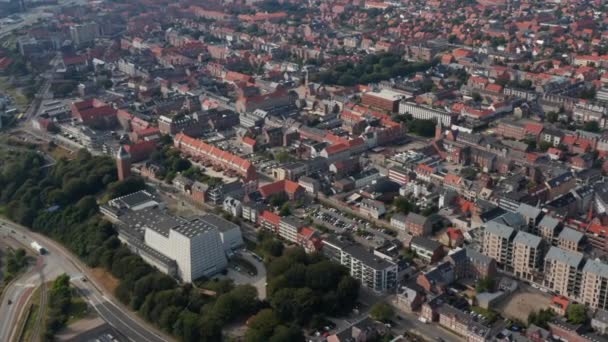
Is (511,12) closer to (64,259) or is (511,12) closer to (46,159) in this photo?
(46,159)

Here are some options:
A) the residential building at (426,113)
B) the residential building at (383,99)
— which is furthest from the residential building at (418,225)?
the residential building at (383,99)

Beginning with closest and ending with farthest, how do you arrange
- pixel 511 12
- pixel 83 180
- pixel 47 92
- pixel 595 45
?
1. pixel 83 180
2. pixel 47 92
3. pixel 595 45
4. pixel 511 12

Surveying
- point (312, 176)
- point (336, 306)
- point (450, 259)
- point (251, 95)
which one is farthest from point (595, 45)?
point (336, 306)

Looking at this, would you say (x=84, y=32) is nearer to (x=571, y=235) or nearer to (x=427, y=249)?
(x=427, y=249)

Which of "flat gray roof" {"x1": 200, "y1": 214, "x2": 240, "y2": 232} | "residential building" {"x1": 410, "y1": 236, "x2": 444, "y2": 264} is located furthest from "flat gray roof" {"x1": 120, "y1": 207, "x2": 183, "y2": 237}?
"residential building" {"x1": 410, "y1": 236, "x2": 444, "y2": 264}

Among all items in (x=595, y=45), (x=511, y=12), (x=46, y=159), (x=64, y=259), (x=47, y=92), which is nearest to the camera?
(x=64, y=259)

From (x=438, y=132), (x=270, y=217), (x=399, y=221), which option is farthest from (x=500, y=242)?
(x=438, y=132)
